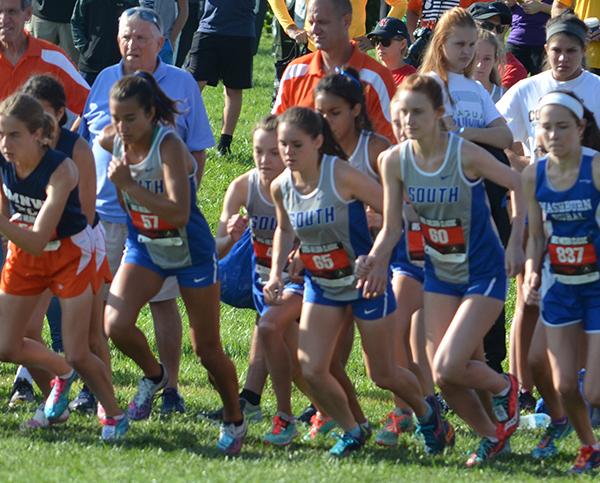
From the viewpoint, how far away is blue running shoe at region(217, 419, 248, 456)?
300 inches

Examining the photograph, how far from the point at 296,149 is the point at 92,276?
1375 millimetres

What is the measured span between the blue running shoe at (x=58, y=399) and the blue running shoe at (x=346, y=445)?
152cm

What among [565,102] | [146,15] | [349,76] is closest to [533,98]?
[349,76]

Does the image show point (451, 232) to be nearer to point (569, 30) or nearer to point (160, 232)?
point (160, 232)

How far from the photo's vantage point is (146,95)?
24.3 feet

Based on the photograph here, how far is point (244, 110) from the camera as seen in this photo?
18.3 m

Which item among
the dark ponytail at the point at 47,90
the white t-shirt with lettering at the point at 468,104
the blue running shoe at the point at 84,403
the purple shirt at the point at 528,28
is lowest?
the blue running shoe at the point at 84,403

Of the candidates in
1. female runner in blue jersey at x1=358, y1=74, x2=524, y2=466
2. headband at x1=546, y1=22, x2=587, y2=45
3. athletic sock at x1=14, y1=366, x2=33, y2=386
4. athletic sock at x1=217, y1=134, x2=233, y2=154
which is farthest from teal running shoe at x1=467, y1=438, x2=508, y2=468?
athletic sock at x1=217, y1=134, x2=233, y2=154

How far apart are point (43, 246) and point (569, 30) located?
11.3 ft

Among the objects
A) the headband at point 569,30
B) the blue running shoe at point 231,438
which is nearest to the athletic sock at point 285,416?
the blue running shoe at point 231,438

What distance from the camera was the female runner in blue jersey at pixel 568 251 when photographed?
23.3ft

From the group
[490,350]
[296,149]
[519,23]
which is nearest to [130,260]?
[296,149]

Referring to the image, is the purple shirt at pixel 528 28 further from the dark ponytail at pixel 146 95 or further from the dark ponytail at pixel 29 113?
the dark ponytail at pixel 29 113

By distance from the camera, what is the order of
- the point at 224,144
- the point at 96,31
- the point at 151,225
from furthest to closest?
the point at 224,144, the point at 96,31, the point at 151,225
